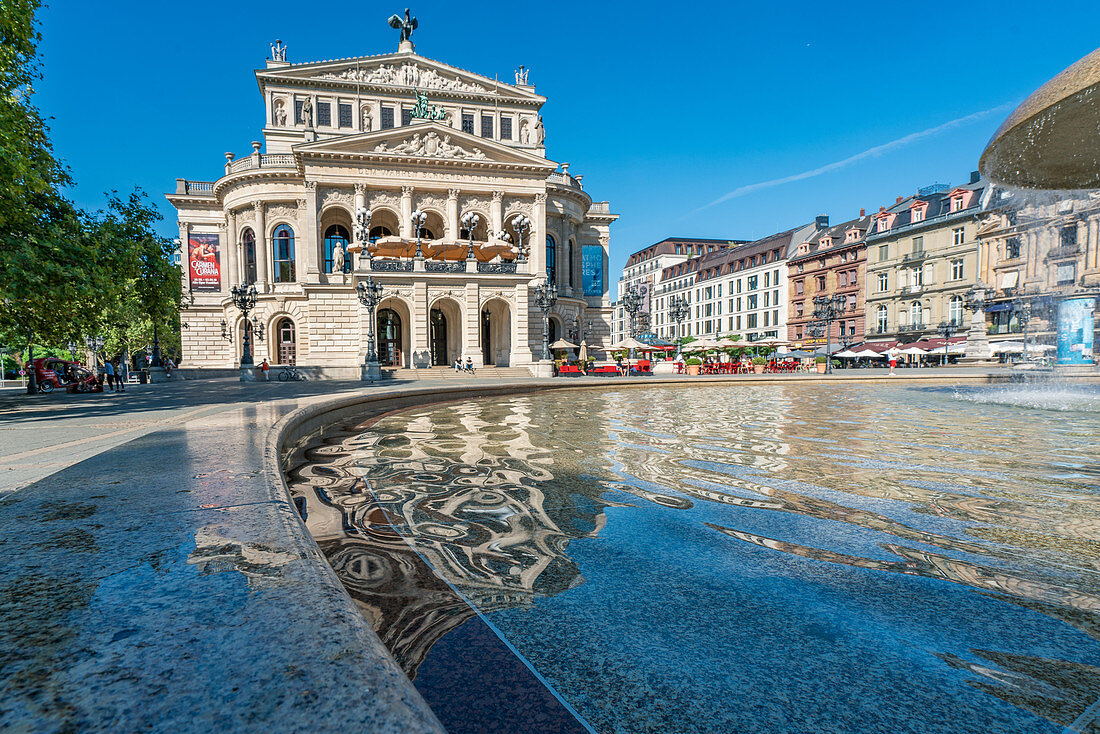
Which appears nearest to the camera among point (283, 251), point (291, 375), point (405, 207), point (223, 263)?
point (291, 375)

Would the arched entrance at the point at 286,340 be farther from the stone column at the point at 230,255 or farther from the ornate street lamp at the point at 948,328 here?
the ornate street lamp at the point at 948,328

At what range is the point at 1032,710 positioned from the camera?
164 cm

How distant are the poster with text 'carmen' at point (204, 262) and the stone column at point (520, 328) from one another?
24275mm

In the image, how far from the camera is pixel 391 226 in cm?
3759

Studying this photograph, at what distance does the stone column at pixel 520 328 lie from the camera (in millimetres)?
31234

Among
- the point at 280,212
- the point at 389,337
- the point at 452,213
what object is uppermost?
the point at 280,212

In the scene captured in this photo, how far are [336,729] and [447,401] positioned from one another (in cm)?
1340

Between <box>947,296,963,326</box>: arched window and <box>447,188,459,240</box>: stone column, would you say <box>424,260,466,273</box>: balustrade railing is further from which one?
<box>947,296,963,326</box>: arched window

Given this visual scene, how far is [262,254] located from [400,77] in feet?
54.7

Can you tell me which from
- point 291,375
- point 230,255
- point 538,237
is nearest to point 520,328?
point 538,237

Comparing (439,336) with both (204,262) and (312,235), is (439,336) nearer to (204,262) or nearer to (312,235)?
(312,235)

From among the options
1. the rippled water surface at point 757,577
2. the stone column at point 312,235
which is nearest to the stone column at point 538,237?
the stone column at point 312,235

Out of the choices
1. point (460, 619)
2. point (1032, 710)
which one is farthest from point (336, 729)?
point (1032, 710)

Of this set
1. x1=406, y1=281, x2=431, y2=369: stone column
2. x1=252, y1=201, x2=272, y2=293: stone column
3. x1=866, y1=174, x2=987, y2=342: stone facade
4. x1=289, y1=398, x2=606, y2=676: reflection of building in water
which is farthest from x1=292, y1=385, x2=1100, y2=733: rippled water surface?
x1=866, y1=174, x2=987, y2=342: stone facade
